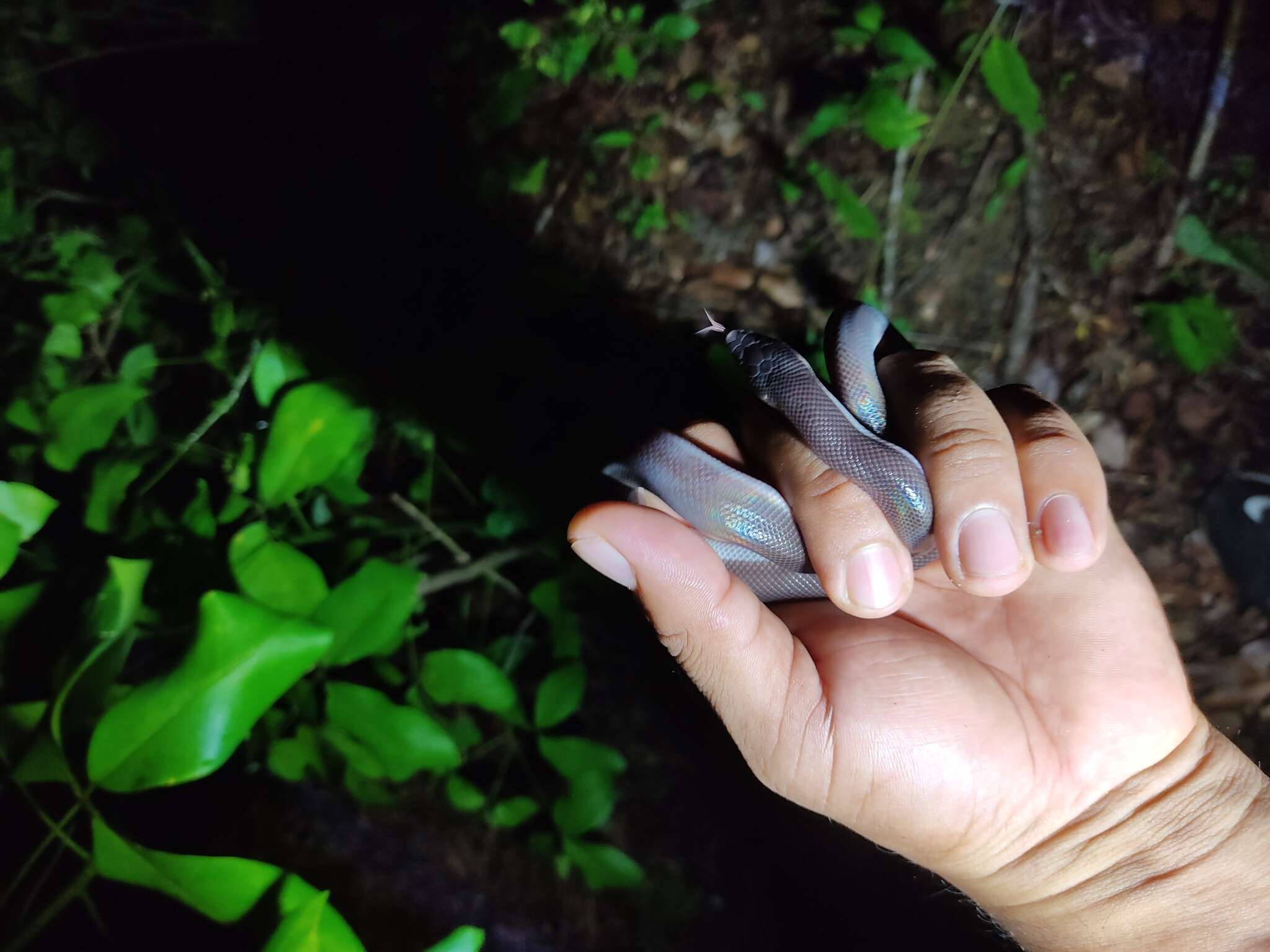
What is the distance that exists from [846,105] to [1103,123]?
1.43 m

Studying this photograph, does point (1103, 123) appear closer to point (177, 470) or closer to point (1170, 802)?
point (1170, 802)

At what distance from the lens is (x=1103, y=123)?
315 centimetres

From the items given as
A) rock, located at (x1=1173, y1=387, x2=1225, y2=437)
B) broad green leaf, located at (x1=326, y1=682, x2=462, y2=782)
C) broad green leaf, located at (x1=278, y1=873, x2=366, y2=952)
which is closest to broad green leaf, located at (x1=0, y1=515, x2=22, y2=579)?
broad green leaf, located at (x1=278, y1=873, x2=366, y2=952)

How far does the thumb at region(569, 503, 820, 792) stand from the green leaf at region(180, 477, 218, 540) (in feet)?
2.72

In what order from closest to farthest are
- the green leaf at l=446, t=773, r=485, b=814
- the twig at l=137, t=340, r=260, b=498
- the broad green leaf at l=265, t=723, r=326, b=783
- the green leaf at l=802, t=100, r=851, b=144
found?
the twig at l=137, t=340, r=260, b=498, the broad green leaf at l=265, t=723, r=326, b=783, the green leaf at l=446, t=773, r=485, b=814, the green leaf at l=802, t=100, r=851, b=144

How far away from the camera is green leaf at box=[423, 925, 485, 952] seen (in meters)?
0.74

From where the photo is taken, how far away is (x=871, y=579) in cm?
129

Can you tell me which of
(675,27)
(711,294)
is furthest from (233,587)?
(675,27)

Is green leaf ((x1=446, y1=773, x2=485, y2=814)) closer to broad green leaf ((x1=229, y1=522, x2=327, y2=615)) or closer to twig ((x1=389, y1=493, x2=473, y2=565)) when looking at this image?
twig ((x1=389, y1=493, x2=473, y2=565))

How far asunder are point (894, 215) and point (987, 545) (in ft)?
7.07

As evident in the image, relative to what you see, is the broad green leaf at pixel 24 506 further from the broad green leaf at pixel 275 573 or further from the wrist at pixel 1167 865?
the wrist at pixel 1167 865

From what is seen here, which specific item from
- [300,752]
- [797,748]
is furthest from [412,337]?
[797,748]

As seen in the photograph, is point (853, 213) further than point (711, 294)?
No

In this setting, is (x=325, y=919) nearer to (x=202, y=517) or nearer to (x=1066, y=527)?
(x=202, y=517)
